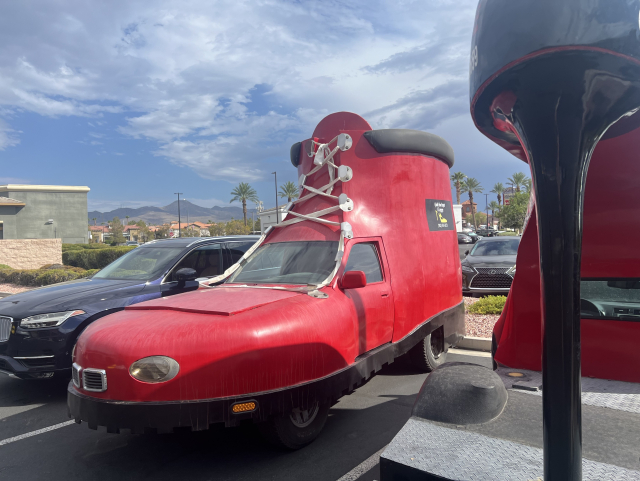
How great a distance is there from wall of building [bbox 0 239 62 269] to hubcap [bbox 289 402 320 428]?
26.8m

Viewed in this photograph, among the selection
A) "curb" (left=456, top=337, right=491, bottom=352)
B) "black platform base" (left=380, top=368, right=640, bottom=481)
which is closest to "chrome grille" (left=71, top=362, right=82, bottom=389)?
"black platform base" (left=380, top=368, right=640, bottom=481)

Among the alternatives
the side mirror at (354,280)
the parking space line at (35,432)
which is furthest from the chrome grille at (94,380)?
the side mirror at (354,280)

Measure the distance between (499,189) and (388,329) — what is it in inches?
3735

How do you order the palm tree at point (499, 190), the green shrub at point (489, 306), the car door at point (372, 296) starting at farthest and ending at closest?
1. the palm tree at point (499, 190)
2. the green shrub at point (489, 306)
3. the car door at point (372, 296)

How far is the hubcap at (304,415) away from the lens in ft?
11.8

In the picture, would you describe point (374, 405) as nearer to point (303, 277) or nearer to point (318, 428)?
point (318, 428)

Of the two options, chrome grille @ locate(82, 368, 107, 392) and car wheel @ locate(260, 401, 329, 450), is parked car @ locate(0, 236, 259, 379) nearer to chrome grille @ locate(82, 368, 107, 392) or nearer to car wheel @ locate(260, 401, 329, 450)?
chrome grille @ locate(82, 368, 107, 392)

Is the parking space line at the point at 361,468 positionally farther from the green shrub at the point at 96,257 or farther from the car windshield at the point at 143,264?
the green shrub at the point at 96,257

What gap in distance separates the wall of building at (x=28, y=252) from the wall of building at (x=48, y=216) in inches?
895

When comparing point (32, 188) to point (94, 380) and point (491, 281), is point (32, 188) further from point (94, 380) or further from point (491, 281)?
point (94, 380)

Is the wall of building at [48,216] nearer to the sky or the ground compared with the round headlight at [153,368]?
nearer to the sky

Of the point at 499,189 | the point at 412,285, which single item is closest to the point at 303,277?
the point at 412,285

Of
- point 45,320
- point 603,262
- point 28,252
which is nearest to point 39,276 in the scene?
point 28,252

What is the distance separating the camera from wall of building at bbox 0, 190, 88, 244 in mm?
45469
